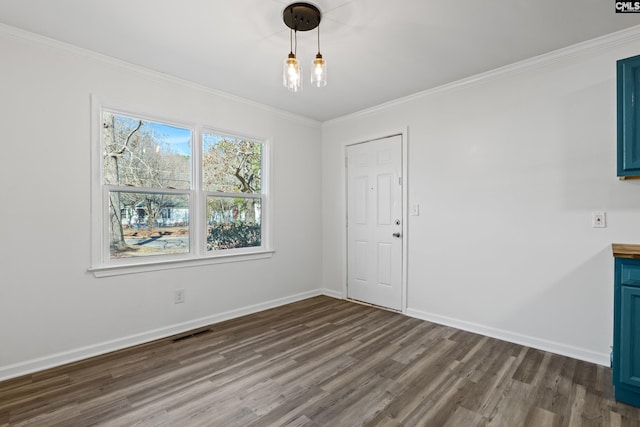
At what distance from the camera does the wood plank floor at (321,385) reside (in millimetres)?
1841

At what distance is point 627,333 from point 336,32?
2.76 metres

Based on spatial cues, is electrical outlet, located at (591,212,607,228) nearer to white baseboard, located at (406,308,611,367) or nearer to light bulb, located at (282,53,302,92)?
white baseboard, located at (406,308,611,367)

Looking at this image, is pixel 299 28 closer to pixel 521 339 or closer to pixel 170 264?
pixel 170 264

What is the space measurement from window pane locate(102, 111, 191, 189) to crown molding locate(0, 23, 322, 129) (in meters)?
0.44

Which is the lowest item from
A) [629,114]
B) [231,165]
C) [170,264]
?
[170,264]

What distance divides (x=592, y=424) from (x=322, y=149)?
12.6 ft

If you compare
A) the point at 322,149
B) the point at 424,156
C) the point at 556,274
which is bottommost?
the point at 556,274

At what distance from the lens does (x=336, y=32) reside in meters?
2.31

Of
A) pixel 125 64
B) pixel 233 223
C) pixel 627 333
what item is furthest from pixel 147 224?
pixel 627 333

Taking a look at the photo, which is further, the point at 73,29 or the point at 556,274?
the point at 556,274

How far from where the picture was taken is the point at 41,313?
2.39 meters

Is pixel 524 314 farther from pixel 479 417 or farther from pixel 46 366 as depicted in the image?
pixel 46 366

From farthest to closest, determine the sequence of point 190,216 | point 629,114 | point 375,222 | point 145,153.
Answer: point 375,222 → point 190,216 → point 145,153 → point 629,114

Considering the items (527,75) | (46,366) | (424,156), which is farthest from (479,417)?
(46,366)
